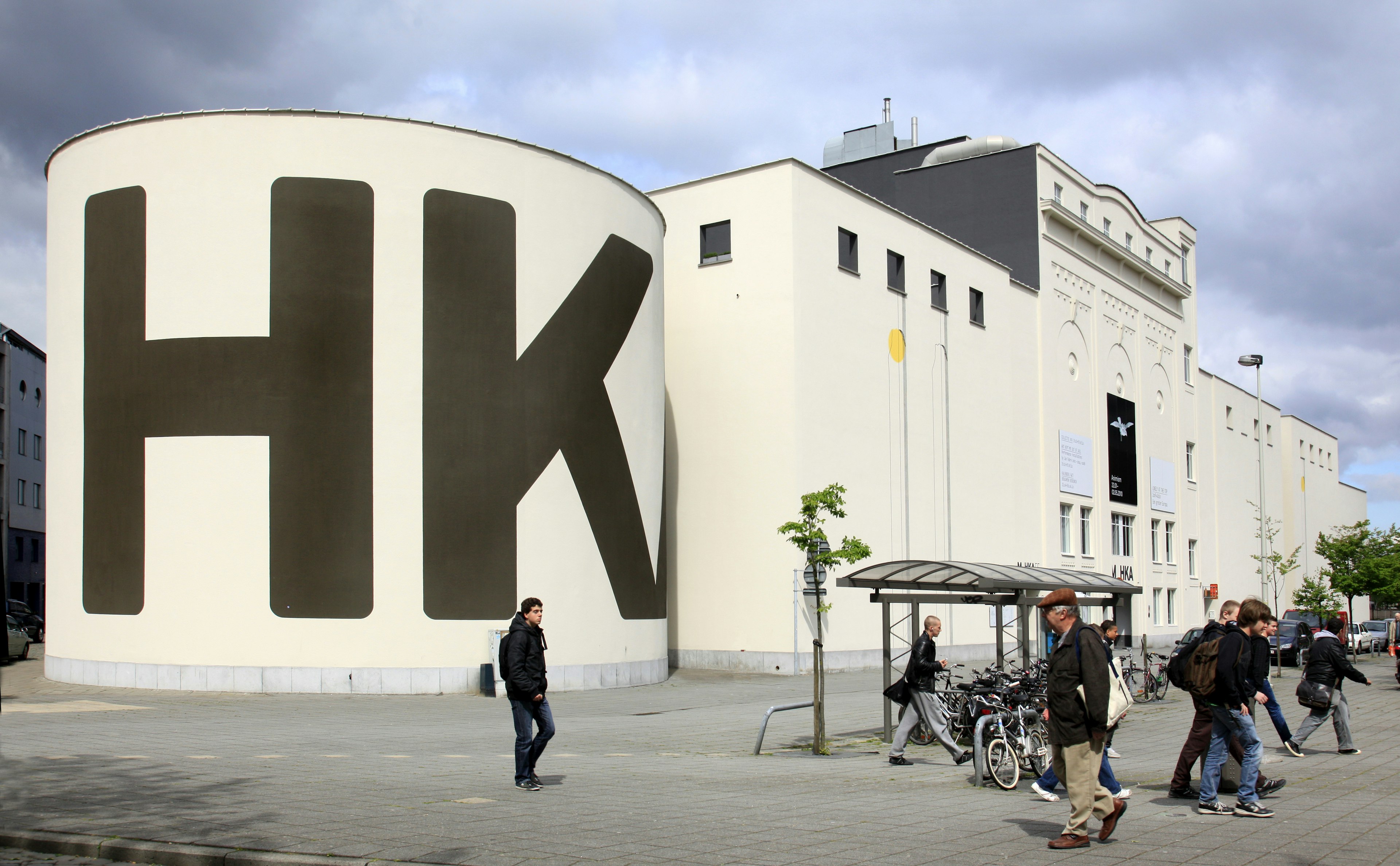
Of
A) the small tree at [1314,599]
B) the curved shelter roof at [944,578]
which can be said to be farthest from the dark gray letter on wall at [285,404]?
the small tree at [1314,599]

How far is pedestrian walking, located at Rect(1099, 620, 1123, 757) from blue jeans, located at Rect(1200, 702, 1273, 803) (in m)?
0.79

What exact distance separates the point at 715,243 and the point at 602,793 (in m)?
22.8

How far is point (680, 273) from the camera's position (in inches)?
1271

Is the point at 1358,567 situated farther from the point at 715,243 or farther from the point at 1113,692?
the point at 1113,692

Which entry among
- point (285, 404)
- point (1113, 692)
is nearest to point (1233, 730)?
point (1113, 692)

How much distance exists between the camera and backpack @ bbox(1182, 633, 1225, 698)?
9.95m

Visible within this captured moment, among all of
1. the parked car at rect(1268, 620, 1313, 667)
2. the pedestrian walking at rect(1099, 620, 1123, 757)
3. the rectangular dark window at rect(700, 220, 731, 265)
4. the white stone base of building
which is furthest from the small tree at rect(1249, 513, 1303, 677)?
the white stone base of building

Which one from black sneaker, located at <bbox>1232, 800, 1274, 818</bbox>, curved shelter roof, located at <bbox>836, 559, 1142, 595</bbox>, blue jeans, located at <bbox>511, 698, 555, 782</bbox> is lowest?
black sneaker, located at <bbox>1232, 800, 1274, 818</bbox>

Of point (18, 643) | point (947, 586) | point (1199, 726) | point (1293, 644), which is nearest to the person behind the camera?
point (1199, 726)

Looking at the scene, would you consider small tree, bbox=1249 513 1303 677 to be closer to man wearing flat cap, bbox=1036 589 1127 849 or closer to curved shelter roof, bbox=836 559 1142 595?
curved shelter roof, bbox=836 559 1142 595

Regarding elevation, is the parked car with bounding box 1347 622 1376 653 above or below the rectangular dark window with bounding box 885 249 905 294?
below

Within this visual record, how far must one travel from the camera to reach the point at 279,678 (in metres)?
20.8

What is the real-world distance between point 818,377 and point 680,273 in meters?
4.90

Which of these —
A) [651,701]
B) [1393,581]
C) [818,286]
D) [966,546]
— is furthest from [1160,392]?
[651,701]
